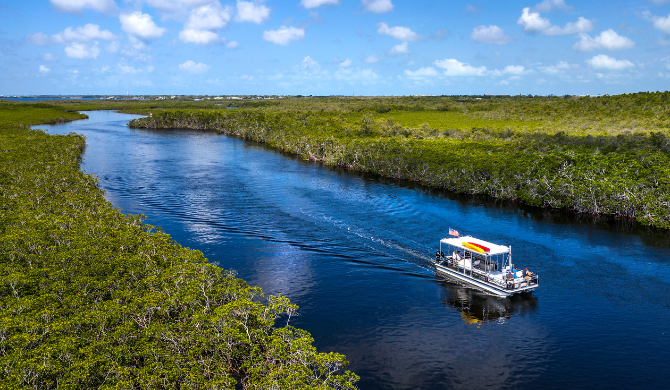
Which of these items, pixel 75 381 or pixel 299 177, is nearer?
pixel 75 381

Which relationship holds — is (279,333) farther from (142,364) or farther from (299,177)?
(299,177)

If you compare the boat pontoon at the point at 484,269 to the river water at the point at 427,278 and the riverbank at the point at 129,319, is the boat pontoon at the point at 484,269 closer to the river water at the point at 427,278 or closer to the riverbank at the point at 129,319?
the river water at the point at 427,278

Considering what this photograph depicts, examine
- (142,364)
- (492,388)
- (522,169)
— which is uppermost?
(522,169)

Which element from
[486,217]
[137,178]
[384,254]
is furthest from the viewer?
[137,178]

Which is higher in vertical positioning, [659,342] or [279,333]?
[279,333]


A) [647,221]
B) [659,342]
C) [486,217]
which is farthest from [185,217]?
[647,221]

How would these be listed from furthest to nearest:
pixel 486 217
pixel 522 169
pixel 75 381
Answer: pixel 522 169
pixel 486 217
pixel 75 381

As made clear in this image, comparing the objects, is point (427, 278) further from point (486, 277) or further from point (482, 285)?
point (486, 277)
